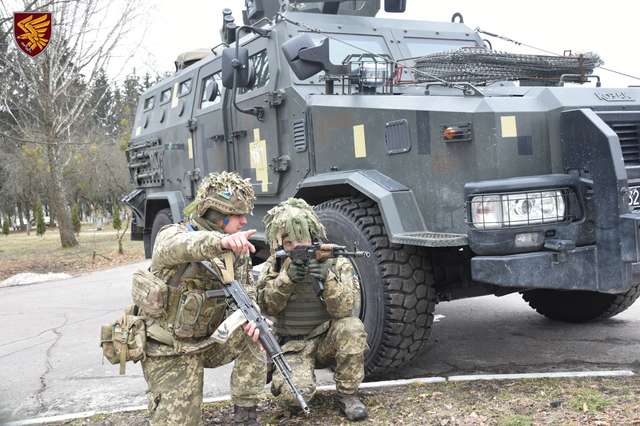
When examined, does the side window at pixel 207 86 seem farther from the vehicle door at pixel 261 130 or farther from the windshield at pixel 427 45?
the windshield at pixel 427 45

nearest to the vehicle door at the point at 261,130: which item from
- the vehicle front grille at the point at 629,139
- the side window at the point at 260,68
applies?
the side window at the point at 260,68

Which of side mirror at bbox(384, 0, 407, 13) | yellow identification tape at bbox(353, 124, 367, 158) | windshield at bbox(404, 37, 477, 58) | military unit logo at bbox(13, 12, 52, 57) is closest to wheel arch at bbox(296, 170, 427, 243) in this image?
yellow identification tape at bbox(353, 124, 367, 158)

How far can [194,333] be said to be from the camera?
10.6 ft

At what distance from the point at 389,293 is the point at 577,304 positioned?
2.42 m

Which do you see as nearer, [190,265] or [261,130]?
[190,265]

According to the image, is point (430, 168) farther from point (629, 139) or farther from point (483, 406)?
point (483, 406)

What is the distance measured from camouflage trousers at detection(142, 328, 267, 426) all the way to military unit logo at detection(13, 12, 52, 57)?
31.3 ft

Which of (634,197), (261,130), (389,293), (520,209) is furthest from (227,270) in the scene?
(261,130)

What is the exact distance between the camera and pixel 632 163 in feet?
12.1

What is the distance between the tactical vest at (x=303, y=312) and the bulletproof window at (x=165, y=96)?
14.1 ft

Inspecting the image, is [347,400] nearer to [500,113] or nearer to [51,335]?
[500,113]

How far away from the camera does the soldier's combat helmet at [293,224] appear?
346 centimetres

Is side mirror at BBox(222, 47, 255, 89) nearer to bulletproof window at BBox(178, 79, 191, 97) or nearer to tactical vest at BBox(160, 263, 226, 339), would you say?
tactical vest at BBox(160, 263, 226, 339)

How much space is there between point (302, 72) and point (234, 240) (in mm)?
1880
